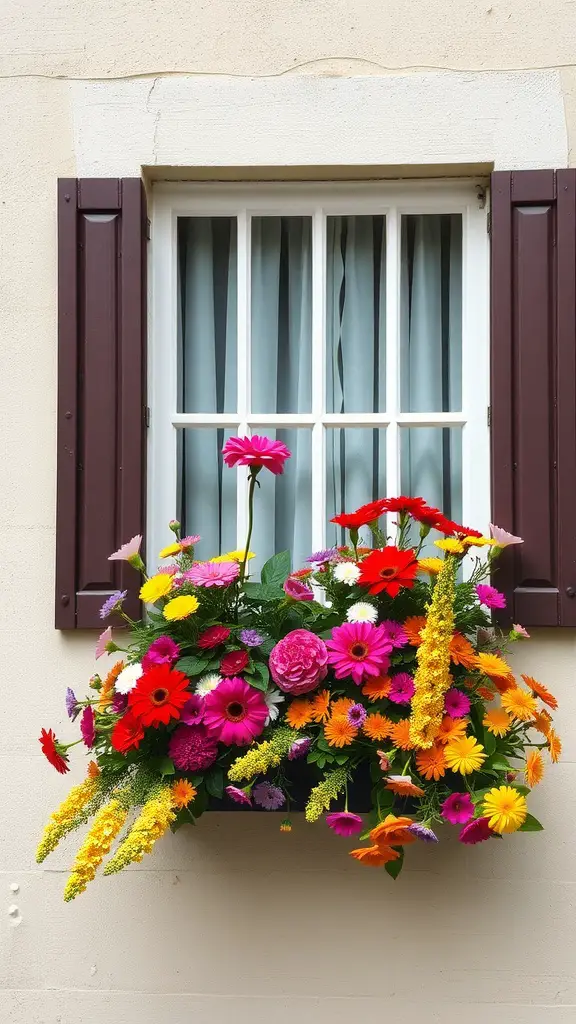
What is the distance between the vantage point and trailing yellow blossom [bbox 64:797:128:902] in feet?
6.18

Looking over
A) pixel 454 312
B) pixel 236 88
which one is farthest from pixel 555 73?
pixel 236 88

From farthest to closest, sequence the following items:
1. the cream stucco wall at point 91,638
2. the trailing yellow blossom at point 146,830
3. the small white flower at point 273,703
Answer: the cream stucco wall at point 91,638 → the small white flower at point 273,703 → the trailing yellow blossom at point 146,830

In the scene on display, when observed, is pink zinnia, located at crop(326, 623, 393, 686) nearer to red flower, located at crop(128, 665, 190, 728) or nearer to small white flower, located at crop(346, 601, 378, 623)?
small white flower, located at crop(346, 601, 378, 623)

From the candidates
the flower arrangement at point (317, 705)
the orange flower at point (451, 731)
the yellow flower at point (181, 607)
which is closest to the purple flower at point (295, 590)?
the flower arrangement at point (317, 705)

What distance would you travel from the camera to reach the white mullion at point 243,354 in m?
2.55

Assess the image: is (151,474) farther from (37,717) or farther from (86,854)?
(86,854)

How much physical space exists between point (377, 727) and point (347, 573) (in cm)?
35

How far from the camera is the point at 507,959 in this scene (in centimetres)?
233

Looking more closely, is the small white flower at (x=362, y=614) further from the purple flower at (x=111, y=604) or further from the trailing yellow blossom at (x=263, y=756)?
the purple flower at (x=111, y=604)

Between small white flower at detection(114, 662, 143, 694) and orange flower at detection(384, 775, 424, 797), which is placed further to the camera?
small white flower at detection(114, 662, 143, 694)

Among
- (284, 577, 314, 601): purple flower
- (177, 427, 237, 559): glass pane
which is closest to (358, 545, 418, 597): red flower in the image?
(284, 577, 314, 601): purple flower

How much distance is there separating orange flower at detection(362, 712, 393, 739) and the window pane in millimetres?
656

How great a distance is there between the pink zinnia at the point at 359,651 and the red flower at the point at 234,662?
19cm

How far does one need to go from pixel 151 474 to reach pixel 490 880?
137 centimetres
